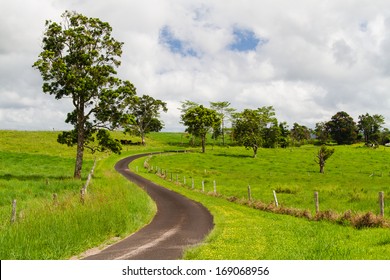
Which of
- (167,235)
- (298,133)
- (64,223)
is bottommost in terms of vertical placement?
(167,235)

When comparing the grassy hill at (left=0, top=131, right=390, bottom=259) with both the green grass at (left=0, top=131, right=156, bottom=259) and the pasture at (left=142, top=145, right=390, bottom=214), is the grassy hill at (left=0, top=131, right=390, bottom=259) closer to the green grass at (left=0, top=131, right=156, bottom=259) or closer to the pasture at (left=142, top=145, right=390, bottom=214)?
the green grass at (left=0, top=131, right=156, bottom=259)

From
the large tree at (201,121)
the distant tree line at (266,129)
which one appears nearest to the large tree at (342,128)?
the distant tree line at (266,129)

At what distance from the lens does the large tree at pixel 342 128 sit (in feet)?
497

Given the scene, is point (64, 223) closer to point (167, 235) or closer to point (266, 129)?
point (167, 235)

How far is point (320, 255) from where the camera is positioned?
39.5 ft

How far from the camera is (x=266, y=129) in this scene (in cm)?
10500

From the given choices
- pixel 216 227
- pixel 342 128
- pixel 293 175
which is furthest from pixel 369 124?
pixel 216 227

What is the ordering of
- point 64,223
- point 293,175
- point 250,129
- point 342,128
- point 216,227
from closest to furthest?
point 64,223
point 216,227
point 293,175
point 250,129
point 342,128

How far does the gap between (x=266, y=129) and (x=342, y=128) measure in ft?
209

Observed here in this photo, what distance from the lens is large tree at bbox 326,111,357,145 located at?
152 meters

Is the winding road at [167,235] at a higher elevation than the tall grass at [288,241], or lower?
lower

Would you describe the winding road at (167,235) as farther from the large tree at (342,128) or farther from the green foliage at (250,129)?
the large tree at (342,128)

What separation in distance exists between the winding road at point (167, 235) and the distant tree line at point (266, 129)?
6040 centimetres
